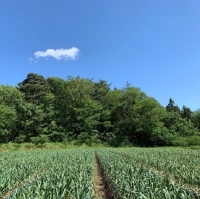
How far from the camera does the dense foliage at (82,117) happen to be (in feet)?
136

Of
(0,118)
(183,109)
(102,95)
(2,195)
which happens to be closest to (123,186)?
(2,195)

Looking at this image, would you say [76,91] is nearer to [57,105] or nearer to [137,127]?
[57,105]

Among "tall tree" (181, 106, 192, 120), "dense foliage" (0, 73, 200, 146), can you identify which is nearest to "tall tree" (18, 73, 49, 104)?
"dense foliage" (0, 73, 200, 146)

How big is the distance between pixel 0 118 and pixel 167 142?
29957mm

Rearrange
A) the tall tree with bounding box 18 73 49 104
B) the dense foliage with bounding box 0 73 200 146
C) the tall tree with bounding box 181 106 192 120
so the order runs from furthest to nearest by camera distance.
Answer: the tall tree with bounding box 181 106 192 120 → the tall tree with bounding box 18 73 49 104 → the dense foliage with bounding box 0 73 200 146

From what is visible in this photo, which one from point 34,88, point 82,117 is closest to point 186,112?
point 82,117

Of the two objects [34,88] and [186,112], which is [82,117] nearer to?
[34,88]

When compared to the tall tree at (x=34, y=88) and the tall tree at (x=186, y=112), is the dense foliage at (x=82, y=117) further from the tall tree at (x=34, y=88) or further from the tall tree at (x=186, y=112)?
the tall tree at (x=186, y=112)

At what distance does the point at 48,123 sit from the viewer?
4438cm

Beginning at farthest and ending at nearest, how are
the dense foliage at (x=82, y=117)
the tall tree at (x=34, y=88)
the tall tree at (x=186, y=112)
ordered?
the tall tree at (x=186, y=112) < the tall tree at (x=34, y=88) < the dense foliage at (x=82, y=117)

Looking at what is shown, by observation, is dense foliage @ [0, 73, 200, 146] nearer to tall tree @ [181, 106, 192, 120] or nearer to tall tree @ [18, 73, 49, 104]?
tall tree @ [18, 73, 49, 104]

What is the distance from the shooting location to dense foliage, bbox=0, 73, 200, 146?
41.4 m

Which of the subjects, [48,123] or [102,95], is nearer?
[48,123]

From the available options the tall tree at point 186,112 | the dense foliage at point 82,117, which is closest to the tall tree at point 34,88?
the dense foliage at point 82,117
